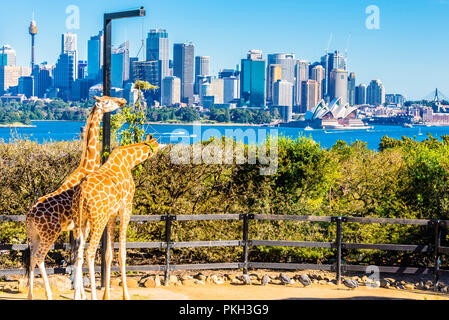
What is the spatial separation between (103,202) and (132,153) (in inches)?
47.0

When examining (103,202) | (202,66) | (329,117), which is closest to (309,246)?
(103,202)

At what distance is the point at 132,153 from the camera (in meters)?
9.23

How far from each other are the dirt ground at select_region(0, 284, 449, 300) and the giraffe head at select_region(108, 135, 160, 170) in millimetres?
2288

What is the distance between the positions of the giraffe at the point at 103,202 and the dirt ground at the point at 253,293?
51.9 inches

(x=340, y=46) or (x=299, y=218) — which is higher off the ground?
(x=340, y=46)

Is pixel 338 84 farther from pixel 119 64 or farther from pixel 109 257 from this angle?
pixel 109 257

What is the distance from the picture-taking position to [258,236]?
1303 cm

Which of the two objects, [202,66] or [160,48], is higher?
[202,66]

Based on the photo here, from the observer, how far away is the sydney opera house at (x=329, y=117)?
286ft

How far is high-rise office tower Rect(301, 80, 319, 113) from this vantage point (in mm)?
96562

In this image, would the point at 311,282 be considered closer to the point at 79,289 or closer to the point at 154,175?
the point at 154,175
